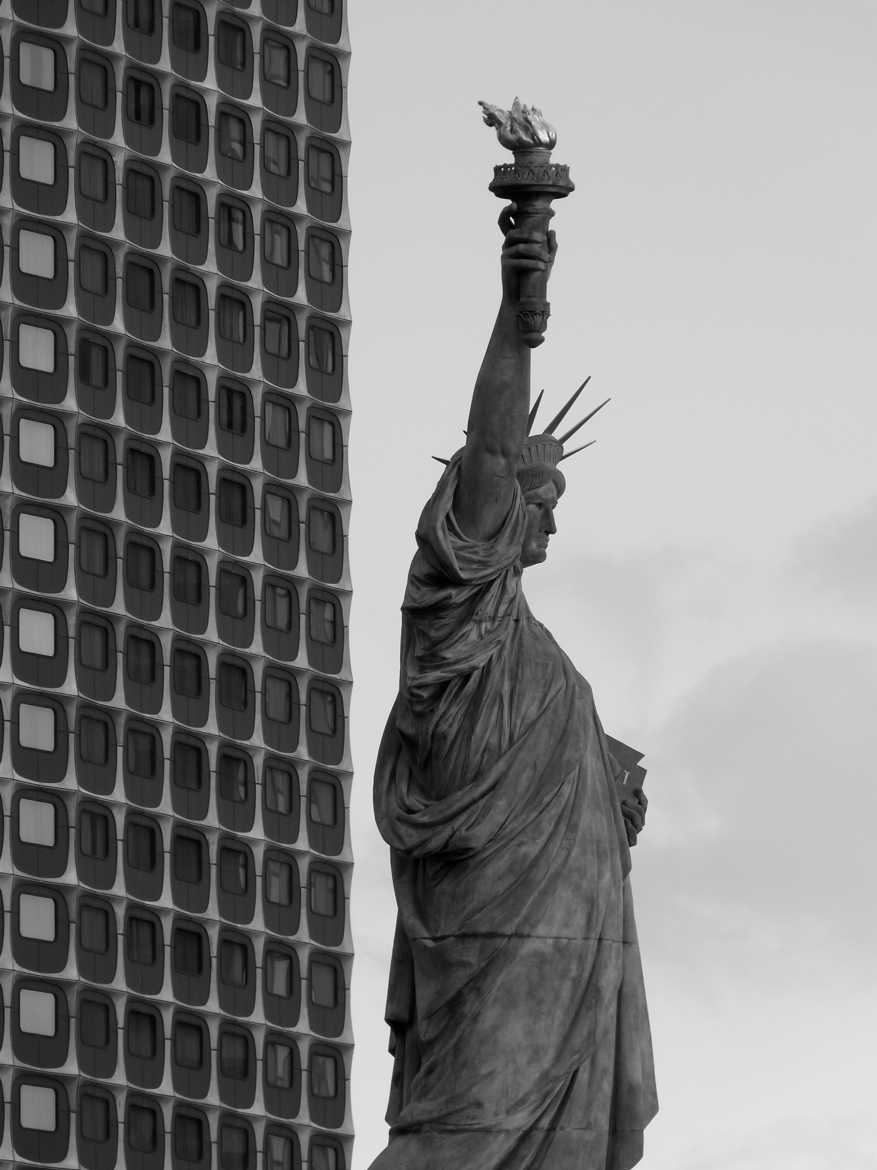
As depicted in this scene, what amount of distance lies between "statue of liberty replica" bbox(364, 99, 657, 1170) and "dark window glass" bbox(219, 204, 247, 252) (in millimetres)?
123805

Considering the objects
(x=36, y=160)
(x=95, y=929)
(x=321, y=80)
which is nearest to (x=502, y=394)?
(x=95, y=929)

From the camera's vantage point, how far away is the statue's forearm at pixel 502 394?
2142 centimetres

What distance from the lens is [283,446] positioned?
145 meters

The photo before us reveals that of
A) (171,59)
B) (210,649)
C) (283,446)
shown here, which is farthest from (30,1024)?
(171,59)

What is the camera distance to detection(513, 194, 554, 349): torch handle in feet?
70.3

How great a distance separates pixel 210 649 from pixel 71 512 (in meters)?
6.89

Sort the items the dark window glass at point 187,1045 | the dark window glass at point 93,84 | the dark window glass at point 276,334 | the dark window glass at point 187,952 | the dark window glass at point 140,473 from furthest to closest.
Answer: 1. the dark window glass at point 276,334
2. the dark window glass at point 93,84
3. the dark window glass at point 140,473
4. the dark window glass at point 187,952
5. the dark window glass at point 187,1045

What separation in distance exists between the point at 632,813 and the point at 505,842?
3.50 feet

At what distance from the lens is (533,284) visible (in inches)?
845

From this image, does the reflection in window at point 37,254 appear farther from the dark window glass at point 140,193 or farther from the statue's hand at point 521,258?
the statue's hand at point 521,258

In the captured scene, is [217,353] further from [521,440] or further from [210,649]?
[521,440]

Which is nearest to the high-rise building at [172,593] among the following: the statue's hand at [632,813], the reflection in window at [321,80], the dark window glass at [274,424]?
the dark window glass at [274,424]

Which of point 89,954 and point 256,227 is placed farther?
point 256,227

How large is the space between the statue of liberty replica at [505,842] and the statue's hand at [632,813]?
113 millimetres
